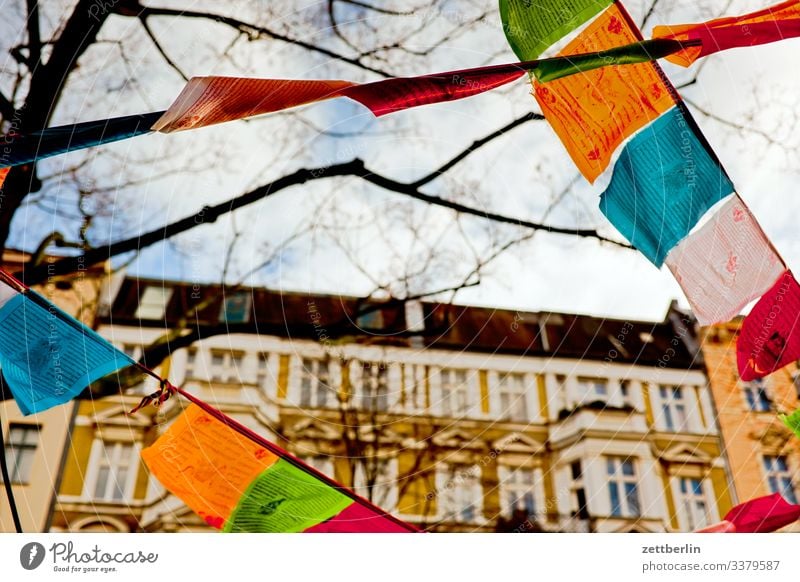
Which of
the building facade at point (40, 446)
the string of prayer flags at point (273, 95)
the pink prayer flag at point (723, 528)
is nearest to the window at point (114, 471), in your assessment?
the building facade at point (40, 446)

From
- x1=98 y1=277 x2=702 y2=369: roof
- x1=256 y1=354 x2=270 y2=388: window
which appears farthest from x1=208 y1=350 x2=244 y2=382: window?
x1=98 y1=277 x2=702 y2=369: roof

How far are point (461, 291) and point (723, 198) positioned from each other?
65.4 inches

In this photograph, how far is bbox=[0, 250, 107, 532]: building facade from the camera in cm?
420

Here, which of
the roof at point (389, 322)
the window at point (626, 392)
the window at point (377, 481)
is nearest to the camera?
the roof at point (389, 322)

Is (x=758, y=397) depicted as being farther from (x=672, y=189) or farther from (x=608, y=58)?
(x=608, y=58)

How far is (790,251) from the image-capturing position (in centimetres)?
326

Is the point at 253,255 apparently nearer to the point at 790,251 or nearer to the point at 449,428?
the point at 449,428

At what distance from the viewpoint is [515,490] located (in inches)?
199

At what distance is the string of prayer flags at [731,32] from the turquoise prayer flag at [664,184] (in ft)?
0.71

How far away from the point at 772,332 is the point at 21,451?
4.49m

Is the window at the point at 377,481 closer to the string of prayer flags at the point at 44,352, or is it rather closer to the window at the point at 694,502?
the string of prayer flags at the point at 44,352

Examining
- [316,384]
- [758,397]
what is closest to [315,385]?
[316,384]

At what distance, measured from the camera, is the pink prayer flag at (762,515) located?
2.82 meters

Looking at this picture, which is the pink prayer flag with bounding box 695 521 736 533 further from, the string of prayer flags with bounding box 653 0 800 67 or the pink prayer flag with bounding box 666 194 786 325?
the string of prayer flags with bounding box 653 0 800 67
